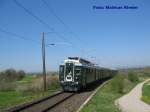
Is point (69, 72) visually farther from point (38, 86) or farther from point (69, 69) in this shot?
point (38, 86)

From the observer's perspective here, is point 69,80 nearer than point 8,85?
Yes

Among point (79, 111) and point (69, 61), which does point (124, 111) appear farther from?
point (69, 61)

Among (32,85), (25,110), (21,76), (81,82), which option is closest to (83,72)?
(81,82)

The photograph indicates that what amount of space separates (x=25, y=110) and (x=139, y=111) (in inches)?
237

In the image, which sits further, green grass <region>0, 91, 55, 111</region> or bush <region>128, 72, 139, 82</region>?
bush <region>128, 72, 139, 82</region>

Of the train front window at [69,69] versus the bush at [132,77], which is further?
the bush at [132,77]

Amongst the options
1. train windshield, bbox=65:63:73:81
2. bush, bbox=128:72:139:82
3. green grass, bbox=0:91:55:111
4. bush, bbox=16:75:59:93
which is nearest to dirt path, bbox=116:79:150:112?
green grass, bbox=0:91:55:111

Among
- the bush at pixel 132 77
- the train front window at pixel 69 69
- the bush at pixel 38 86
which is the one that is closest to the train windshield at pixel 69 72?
the train front window at pixel 69 69

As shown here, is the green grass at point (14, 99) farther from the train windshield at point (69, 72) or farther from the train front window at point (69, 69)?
the train front window at point (69, 69)

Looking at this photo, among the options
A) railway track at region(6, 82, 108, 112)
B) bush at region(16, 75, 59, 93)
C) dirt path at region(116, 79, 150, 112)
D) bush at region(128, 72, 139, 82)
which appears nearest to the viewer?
dirt path at region(116, 79, 150, 112)

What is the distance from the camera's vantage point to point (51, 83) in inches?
1606

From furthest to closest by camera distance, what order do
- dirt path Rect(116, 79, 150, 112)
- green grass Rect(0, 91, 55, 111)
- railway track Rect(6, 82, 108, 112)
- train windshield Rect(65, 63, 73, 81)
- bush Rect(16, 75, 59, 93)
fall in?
bush Rect(16, 75, 59, 93) < train windshield Rect(65, 63, 73, 81) < green grass Rect(0, 91, 55, 111) < railway track Rect(6, 82, 108, 112) < dirt path Rect(116, 79, 150, 112)

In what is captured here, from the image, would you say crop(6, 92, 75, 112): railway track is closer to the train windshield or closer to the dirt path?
the dirt path

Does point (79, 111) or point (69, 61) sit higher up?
point (69, 61)
